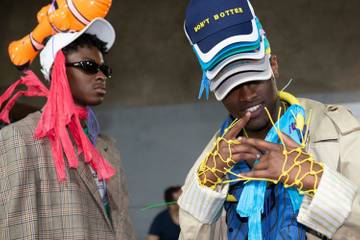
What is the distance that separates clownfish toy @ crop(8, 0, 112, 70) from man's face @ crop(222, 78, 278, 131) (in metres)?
1.56

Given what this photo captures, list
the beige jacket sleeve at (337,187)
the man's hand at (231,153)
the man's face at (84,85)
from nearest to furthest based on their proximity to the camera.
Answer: the beige jacket sleeve at (337,187) → the man's hand at (231,153) → the man's face at (84,85)

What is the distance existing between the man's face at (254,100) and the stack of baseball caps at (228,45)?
0.09ft

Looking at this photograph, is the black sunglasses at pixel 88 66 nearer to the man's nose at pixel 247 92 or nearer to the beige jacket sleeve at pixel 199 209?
the beige jacket sleeve at pixel 199 209

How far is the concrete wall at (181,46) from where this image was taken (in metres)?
6.28

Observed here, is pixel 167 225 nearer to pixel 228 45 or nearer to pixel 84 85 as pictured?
pixel 84 85

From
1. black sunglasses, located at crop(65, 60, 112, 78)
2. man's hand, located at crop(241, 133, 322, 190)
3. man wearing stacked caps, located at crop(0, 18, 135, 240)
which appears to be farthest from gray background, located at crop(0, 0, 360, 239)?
man's hand, located at crop(241, 133, 322, 190)

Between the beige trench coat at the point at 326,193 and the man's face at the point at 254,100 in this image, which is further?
the man's face at the point at 254,100

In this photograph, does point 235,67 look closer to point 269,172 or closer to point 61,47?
point 269,172

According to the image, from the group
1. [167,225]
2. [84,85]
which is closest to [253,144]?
[84,85]

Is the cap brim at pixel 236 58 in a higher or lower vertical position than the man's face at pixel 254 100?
higher

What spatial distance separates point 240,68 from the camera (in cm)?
189

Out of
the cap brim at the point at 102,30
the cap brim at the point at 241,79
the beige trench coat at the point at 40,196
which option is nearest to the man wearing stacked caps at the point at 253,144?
the cap brim at the point at 241,79

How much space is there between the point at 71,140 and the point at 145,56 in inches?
146

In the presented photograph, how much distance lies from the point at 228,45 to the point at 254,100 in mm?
177
